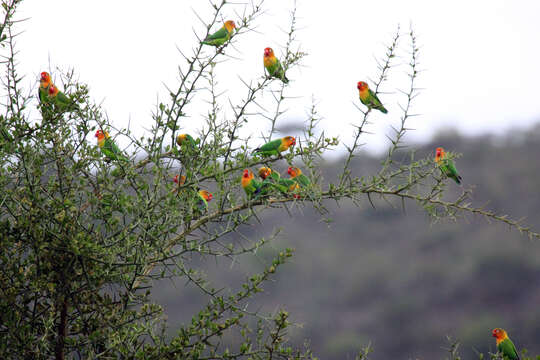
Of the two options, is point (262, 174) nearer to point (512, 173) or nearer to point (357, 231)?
point (357, 231)

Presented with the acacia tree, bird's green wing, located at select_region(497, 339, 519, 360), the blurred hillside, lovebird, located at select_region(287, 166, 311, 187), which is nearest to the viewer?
the acacia tree

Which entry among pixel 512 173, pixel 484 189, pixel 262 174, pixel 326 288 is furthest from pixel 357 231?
pixel 262 174

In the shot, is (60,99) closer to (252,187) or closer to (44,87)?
(44,87)

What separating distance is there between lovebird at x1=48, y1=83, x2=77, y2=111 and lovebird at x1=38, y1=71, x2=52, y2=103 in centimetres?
3

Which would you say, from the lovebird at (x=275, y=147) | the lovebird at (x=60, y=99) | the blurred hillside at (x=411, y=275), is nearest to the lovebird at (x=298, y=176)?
the lovebird at (x=275, y=147)

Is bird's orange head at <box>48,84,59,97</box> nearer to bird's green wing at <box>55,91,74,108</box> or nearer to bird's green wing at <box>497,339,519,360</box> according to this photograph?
bird's green wing at <box>55,91,74,108</box>

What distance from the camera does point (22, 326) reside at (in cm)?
238

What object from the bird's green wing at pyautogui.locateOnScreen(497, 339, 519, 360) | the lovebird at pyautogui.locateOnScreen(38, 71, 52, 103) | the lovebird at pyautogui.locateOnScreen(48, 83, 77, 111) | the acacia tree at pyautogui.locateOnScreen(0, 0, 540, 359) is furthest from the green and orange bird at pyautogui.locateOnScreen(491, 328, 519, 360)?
the lovebird at pyautogui.locateOnScreen(38, 71, 52, 103)

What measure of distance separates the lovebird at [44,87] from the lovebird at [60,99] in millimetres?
28

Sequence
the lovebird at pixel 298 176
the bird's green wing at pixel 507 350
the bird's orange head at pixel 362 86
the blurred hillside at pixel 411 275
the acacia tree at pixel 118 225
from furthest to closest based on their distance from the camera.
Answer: the blurred hillside at pixel 411 275 → the bird's orange head at pixel 362 86 → the bird's green wing at pixel 507 350 → the lovebird at pixel 298 176 → the acacia tree at pixel 118 225

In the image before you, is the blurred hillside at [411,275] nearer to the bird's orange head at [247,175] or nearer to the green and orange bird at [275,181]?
the bird's orange head at [247,175]

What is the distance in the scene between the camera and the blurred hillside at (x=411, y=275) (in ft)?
68.5

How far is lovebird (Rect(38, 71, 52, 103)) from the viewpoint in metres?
2.95

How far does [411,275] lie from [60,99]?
22.2 meters
